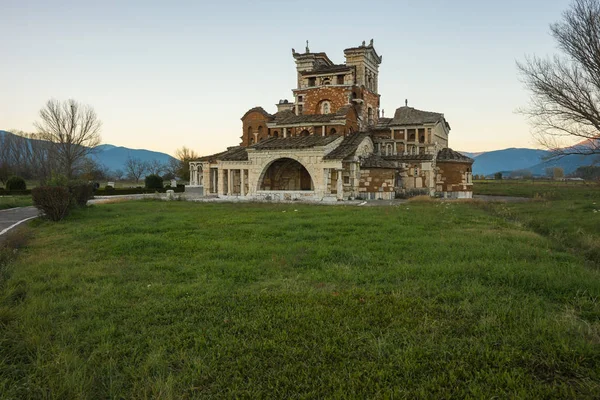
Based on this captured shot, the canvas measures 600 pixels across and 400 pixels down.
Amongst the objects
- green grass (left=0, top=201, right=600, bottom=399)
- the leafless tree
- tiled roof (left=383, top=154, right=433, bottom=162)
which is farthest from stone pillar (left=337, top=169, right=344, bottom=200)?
the leafless tree

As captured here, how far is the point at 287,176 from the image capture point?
111 feet

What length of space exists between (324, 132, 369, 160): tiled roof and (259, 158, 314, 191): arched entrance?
463 cm

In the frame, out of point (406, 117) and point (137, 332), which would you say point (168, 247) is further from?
point (406, 117)

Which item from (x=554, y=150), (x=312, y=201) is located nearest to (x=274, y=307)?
(x=554, y=150)

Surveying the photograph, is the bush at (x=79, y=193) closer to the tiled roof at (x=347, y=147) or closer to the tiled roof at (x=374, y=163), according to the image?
the tiled roof at (x=347, y=147)

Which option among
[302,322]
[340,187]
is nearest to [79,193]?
[340,187]

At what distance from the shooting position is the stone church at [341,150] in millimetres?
28688

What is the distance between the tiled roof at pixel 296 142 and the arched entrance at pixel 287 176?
251cm

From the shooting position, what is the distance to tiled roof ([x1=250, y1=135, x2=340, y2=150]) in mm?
28816

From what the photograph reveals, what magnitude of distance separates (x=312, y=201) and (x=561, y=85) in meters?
15.2

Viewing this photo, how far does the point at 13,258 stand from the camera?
9.34 metres

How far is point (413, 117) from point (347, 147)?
8282 mm

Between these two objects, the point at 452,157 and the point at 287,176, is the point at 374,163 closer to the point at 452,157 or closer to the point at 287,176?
→ the point at 452,157

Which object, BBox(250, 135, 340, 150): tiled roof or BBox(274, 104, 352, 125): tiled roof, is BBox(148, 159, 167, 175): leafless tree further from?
BBox(250, 135, 340, 150): tiled roof
